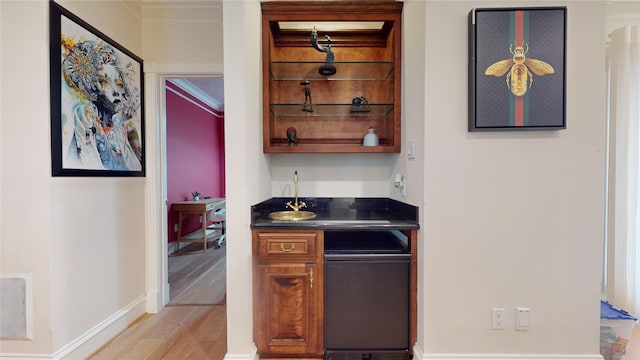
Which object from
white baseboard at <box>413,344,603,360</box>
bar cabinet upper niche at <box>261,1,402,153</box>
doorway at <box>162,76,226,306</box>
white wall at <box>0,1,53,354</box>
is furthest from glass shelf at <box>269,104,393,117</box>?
white baseboard at <box>413,344,603,360</box>

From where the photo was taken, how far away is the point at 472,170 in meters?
1.56

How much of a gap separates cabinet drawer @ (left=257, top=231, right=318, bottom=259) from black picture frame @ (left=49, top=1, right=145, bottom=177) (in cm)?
132

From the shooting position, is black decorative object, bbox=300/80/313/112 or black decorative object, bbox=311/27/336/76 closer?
black decorative object, bbox=311/27/336/76

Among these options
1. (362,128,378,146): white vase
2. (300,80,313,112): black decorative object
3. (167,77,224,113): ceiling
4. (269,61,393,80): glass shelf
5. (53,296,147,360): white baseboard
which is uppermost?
(167,77,224,113): ceiling

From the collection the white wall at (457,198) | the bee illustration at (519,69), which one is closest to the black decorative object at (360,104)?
the white wall at (457,198)

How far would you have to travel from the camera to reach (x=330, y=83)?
229cm

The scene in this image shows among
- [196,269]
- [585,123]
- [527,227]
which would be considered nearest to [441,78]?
[585,123]

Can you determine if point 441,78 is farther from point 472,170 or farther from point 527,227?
point 527,227

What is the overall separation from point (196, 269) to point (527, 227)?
358 cm

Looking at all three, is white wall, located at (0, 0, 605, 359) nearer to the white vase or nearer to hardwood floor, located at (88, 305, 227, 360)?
hardwood floor, located at (88, 305, 227, 360)

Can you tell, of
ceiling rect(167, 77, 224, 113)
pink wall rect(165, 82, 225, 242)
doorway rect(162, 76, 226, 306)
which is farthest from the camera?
ceiling rect(167, 77, 224, 113)

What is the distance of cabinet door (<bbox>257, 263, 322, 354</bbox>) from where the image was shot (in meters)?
1.68

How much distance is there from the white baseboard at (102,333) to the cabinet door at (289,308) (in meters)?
1.22

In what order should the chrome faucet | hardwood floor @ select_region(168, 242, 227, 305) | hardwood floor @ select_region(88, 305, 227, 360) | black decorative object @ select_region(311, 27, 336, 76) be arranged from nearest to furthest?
hardwood floor @ select_region(88, 305, 227, 360)
black decorative object @ select_region(311, 27, 336, 76)
the chrome faucet
hardwood floor @ select_region(168, 242, 227, 305)
